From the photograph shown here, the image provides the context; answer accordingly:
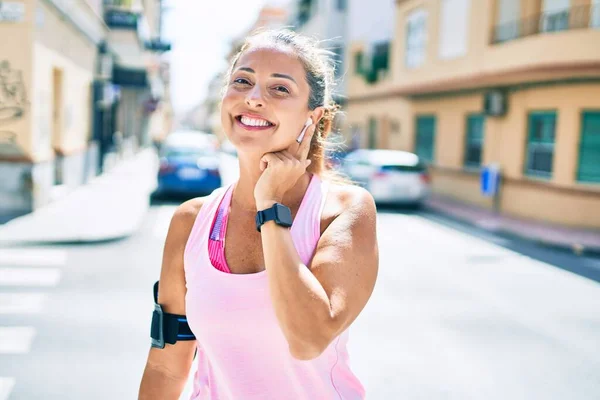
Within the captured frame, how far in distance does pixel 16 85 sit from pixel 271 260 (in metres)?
11.8

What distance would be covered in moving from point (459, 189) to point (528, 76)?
5.13m

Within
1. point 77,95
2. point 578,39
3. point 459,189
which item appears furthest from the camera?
point 459,189

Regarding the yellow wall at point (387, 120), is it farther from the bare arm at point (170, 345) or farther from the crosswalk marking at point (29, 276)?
the bare arm at point (170, 345)

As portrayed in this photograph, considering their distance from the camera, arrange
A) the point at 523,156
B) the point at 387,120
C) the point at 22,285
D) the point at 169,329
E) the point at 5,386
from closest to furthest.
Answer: the point at 169,329 < the point at 5,386 < the point at 22,285 < the point at 523,156 < the point at 387,120

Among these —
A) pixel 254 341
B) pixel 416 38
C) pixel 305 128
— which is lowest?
pixel 254 341

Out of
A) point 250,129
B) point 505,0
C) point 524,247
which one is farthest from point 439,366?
point 505,0

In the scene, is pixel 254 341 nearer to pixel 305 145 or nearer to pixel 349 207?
pixel 349 207

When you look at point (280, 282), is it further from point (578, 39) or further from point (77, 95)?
point (77, 95)

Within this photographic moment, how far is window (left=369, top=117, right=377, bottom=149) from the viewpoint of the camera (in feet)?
97.9

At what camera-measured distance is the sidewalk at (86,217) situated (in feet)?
33.4

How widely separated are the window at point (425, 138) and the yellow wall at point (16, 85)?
14.0 meters

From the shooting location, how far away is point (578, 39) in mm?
13391

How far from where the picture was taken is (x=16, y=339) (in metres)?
5.55

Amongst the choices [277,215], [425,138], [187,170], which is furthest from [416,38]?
[277,215]
